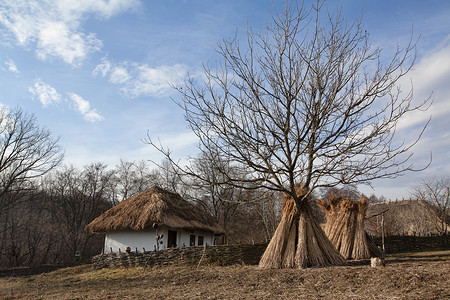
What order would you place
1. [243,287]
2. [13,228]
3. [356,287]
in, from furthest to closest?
1. [13,228]
2. [243,287]
3. [356,287]

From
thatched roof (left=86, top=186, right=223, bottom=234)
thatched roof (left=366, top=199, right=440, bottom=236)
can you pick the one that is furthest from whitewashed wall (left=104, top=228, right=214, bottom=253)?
thatched roof (left=366, top=199, right=440, bottom=236)

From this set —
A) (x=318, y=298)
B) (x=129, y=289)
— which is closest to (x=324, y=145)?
(x=318, y=298)

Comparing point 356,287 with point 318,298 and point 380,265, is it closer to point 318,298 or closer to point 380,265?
point 318,298

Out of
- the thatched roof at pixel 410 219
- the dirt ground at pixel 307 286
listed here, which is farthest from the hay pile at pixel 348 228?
the thatched roof at pixel 410 219

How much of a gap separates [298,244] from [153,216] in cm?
949

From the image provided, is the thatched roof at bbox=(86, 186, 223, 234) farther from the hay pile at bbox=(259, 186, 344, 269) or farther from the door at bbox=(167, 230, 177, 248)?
the hay pile at bbox=(259, 186, 344, 269)

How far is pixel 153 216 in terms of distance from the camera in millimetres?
15602

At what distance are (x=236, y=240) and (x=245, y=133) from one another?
986 inches

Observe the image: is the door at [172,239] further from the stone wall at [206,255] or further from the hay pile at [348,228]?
the hay pile at [348,228]

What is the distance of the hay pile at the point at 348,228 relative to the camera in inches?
430

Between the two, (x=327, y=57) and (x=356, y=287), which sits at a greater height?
(x=327, y=57)

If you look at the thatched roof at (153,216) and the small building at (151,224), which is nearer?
the thatched roof at (153,216)

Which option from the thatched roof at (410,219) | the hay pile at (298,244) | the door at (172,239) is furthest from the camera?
the thatched roof at (410,219)

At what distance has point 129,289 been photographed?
7.39m
